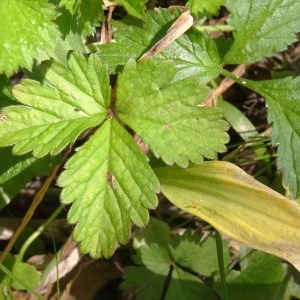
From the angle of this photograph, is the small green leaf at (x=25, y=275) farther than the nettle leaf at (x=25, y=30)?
Yes

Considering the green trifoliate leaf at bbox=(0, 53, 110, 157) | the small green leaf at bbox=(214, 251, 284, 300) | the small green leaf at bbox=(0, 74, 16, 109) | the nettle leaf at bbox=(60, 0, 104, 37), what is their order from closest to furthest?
the green trifoliate leaf at bbox=(0, 53, 110, 157), the nettle leaf at bbox=(60, 0, 104, 37), the small green leaf at bbox=(0, 74, 16, 109), the small green leaf at bbox=(214, 251, 284, 300)

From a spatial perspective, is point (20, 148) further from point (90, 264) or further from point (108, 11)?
point (90, 264)

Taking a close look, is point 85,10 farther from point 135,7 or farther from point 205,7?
point 205,7

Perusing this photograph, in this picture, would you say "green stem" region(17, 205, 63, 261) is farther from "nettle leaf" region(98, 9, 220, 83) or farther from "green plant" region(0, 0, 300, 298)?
"nettle leaf" region(98, 9, 220, 83)

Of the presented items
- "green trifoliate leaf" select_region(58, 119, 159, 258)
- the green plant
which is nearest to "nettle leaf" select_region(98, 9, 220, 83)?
the green plant

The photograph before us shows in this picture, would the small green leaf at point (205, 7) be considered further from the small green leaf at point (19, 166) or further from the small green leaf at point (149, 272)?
the small green leaf at point (149, 272)

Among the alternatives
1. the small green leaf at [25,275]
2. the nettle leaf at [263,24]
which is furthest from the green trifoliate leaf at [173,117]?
the small green leaf at [25,275]
